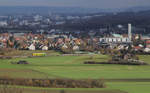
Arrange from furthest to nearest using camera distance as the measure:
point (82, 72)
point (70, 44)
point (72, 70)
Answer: point (70, 44) < point (72, 70) < point (82, 72)

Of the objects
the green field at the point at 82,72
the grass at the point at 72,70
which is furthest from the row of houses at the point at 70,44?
the green field at the point at 82,72

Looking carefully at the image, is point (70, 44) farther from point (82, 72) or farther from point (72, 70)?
point (82, 72)

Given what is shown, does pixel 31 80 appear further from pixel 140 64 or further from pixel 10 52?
pixel 10 52

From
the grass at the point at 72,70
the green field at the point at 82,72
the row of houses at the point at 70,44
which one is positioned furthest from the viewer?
the row of houses at the point at 70,44

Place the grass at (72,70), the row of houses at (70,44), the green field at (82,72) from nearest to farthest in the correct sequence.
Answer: the green field at (82,72) → the grass at (72,70) → the row of houses at (70,44)

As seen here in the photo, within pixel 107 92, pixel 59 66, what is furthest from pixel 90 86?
pixel 59 66

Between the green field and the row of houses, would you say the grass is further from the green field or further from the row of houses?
the row of houses

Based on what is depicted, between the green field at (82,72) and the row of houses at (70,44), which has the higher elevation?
the row of houses at (70,44)

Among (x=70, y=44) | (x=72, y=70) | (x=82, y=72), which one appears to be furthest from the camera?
(x=70, y=44)

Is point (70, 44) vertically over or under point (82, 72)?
over

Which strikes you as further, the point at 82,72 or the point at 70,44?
the point at 70,44

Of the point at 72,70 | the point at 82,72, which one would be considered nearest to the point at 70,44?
the point at 72,70

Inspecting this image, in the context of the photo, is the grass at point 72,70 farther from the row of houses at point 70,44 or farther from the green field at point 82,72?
the row of houses at point 70,44
